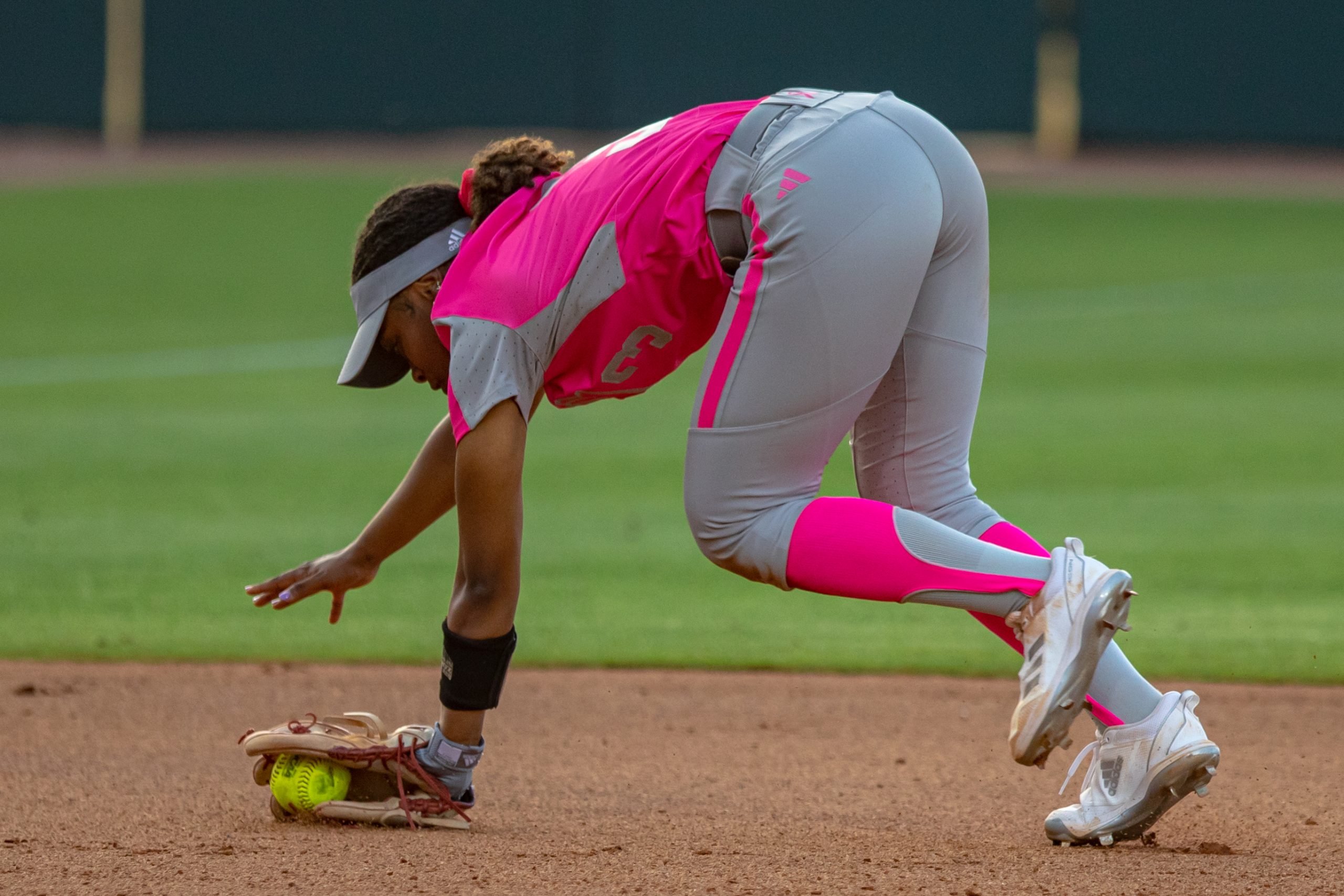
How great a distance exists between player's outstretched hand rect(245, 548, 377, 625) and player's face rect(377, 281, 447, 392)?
0.50 meters

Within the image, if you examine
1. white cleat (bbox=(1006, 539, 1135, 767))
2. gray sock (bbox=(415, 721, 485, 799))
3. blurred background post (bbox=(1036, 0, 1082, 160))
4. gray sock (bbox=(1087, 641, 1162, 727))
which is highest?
white cleat (bbox=(1006, 539, 1135, 767))

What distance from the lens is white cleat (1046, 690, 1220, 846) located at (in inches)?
122

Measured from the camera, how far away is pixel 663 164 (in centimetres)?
313

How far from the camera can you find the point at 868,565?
2939 millimetres

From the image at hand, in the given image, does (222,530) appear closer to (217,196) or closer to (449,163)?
(217,196)

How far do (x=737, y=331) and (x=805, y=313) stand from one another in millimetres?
129

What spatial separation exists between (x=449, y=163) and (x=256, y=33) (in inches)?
150

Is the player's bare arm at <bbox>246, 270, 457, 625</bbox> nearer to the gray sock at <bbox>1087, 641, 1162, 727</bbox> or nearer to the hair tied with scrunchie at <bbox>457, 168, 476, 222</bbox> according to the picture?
the hair tied with scrunchie at <bbox>457, 168, 476, 222</bbox>

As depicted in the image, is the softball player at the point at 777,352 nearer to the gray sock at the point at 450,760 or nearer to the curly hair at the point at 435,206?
the curly hair at the point at 435,206

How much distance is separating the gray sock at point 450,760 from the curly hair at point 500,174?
109 cm

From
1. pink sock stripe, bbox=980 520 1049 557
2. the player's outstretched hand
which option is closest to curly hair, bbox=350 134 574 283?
the player's outstretched hand

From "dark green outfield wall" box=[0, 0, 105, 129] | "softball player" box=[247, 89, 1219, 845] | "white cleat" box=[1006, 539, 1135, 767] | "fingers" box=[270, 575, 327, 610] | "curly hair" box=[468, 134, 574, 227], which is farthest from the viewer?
"dark green outfield wall" box=[0, 0, 105, 129]

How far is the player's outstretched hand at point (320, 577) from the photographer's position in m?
3.62

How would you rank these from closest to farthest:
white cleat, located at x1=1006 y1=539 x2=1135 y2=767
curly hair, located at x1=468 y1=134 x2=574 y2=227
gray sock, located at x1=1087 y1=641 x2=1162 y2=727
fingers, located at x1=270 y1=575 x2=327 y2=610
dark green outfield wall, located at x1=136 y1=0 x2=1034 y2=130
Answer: white cleat, located at x1=1006 y1=539 x2=1135 y2=767, gray sock, located at x1=1087 y1=641 x2=1162 y2=727, curly hair, located at x1=468 y1=134 x2=574 y2=227, fingers, located at x1=270 y1=575 x2=327 y2=610, dark green outfield wall, located at x1=136 y1=0 x2=1034 y2=130
